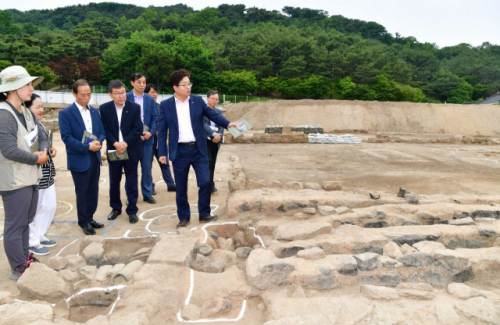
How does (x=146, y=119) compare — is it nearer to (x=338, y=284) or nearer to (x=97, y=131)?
(x=97, y=131)

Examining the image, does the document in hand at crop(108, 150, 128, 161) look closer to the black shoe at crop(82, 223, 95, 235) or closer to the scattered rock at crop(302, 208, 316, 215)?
the black shoe at crop(82, 223, 95, 235)

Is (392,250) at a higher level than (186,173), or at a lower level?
lower

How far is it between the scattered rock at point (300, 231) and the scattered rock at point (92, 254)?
1.94 meters

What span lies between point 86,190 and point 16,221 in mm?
1304

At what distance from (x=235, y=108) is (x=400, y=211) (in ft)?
90.6

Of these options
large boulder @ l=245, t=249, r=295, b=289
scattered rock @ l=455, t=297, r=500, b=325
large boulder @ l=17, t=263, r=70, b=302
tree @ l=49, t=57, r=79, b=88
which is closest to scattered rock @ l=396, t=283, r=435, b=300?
scattered rock @ l=455, t=297, r=500, b=325

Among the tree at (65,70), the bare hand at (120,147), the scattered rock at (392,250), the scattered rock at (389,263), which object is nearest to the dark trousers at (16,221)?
the bare hand at (120,147)

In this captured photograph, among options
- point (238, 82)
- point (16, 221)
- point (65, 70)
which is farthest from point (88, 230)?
point (65, 70)

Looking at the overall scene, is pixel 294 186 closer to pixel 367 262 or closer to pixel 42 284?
pixel 367 262

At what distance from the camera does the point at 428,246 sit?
3773mm

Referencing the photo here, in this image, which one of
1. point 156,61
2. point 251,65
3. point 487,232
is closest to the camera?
point 487,232

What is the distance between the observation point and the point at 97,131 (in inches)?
180

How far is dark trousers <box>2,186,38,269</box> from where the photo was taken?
3123mm

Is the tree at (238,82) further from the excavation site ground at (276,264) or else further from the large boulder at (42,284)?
the large boulder at (42,284)
